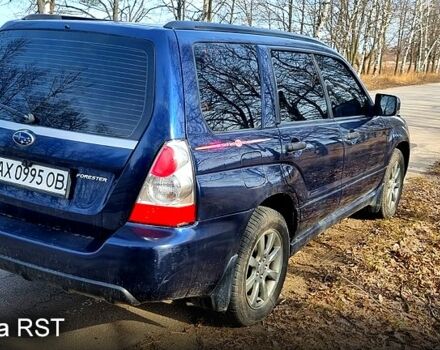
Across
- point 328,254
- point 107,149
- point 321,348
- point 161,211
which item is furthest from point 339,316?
point 107,149

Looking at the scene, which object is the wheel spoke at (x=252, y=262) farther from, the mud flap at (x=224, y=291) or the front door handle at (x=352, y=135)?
the front door handle at (x=352, y=135)

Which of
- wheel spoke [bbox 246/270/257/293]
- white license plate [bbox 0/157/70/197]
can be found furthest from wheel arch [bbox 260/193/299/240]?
white license plate [bbox 0/157/70/197]

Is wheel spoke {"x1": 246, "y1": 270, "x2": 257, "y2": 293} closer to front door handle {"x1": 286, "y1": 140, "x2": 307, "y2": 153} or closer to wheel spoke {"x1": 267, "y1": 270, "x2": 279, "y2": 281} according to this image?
wheel spoke {"x1": 267, "y1": 270, "x2": 279, "y2": 281}

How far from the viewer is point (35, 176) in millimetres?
2727

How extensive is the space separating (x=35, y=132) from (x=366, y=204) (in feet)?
10.9

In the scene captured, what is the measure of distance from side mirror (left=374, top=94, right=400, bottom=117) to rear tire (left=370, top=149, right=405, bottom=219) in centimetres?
60

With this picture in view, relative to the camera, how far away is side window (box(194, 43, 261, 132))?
2.79 m

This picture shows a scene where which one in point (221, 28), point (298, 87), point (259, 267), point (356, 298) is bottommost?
point (356, 298)

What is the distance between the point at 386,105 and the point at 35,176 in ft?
11.3

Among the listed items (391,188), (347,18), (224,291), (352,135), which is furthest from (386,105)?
(347,18)

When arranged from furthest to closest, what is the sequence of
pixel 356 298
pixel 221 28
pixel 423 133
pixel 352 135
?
pixel 423 133 → pixel 352 135 → pixel 356 298 → pixel 221 28

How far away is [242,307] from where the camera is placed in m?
3.04

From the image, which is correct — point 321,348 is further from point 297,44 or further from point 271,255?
point 297,44

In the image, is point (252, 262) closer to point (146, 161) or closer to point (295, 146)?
point (295, 146)
